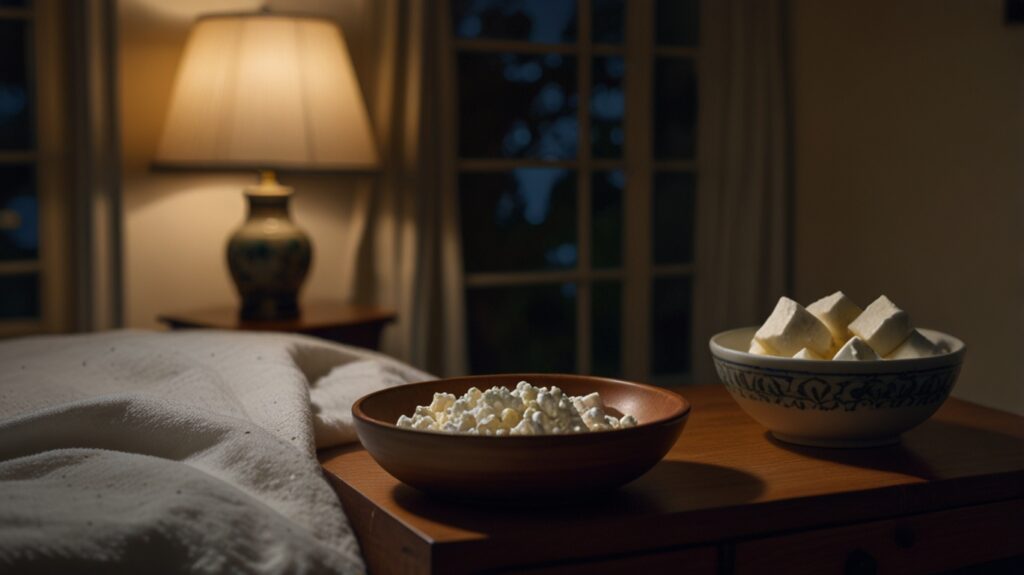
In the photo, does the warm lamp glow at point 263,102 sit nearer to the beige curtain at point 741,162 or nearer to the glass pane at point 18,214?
the glass pane at point 18,214

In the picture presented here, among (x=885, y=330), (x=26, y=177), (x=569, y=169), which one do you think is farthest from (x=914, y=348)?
(x=569, y=169)

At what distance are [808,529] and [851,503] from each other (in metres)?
0.06

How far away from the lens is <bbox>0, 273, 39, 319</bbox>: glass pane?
289cm

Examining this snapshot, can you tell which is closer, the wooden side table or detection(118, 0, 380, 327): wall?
the wooden side table

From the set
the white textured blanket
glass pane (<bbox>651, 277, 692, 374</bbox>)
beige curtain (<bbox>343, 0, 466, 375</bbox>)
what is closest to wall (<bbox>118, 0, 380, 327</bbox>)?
beige curtain (<bbox>343, 0, 466, 375</bbox>)

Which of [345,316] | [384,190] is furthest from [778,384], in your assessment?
[384,190]

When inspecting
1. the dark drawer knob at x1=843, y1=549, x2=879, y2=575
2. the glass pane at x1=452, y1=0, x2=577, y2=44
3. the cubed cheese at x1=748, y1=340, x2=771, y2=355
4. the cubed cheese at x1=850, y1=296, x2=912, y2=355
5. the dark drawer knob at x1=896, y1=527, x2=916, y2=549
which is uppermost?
the glass pane at x1=452, y1=0, x2=577, y2=44

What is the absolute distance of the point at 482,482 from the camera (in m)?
1.05

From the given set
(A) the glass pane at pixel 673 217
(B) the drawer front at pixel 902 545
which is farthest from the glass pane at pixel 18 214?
(B) the drawer front at pixel 902 545

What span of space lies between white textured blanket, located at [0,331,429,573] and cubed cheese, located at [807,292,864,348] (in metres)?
0.60

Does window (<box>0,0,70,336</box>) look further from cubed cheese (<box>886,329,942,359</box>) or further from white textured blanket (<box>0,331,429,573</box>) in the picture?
cubed cheese (<box>886,329,942,359</box>)

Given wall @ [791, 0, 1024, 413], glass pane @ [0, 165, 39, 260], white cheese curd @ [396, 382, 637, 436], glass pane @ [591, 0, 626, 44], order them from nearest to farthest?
white cheese curd @ [396, 382, 637, 436] → glass pane @ [0, 165, 39, 260] → wall @ [791, 0, 1024, 413] → glass pane @ [591, 0, 626, 44]

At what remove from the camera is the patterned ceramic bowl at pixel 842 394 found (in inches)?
49.9

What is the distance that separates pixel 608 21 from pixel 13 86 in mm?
1877
